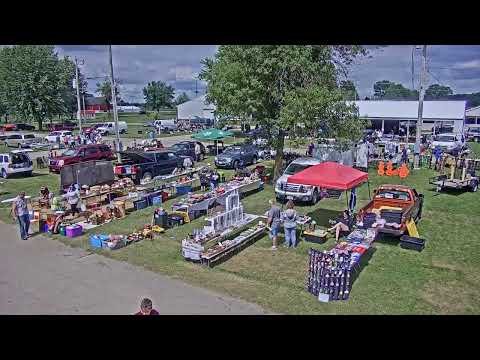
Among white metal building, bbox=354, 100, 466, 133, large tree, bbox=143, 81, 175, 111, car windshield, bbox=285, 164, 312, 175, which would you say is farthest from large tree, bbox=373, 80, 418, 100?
car windshield, bbox=285, 164, 312, 175

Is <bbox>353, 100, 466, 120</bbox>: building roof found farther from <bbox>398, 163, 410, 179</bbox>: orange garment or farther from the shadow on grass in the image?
the shadow on grass

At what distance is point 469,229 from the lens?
1317cm

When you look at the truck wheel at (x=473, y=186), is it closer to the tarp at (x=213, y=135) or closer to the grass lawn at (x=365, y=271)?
the grass lawn at (x=365, y=271)

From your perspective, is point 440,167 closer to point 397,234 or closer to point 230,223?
point 397,234

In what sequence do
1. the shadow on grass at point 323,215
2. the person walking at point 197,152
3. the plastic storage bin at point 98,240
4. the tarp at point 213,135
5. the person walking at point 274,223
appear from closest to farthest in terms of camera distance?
the person walking at point 274,223
the plastic storage bin at point 98,240
the shadow on grass at point 323,215
the tarp at point 213,135
the person walking at point 197,152

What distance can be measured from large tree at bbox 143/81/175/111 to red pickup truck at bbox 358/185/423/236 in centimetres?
9667

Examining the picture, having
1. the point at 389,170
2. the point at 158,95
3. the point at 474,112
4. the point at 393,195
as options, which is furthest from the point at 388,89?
the point at 393,195

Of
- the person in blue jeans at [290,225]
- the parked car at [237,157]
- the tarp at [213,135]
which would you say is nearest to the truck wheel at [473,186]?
the person in blue jeans at [290,225]

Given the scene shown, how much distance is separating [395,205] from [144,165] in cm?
1191

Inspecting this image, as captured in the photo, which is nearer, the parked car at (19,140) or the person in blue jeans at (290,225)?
the person in blue jeans at (290,225)

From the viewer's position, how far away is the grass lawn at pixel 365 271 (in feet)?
26.9

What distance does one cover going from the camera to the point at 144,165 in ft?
65.3

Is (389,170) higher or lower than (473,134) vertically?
lower

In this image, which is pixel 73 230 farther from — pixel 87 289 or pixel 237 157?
pixel 237 157
